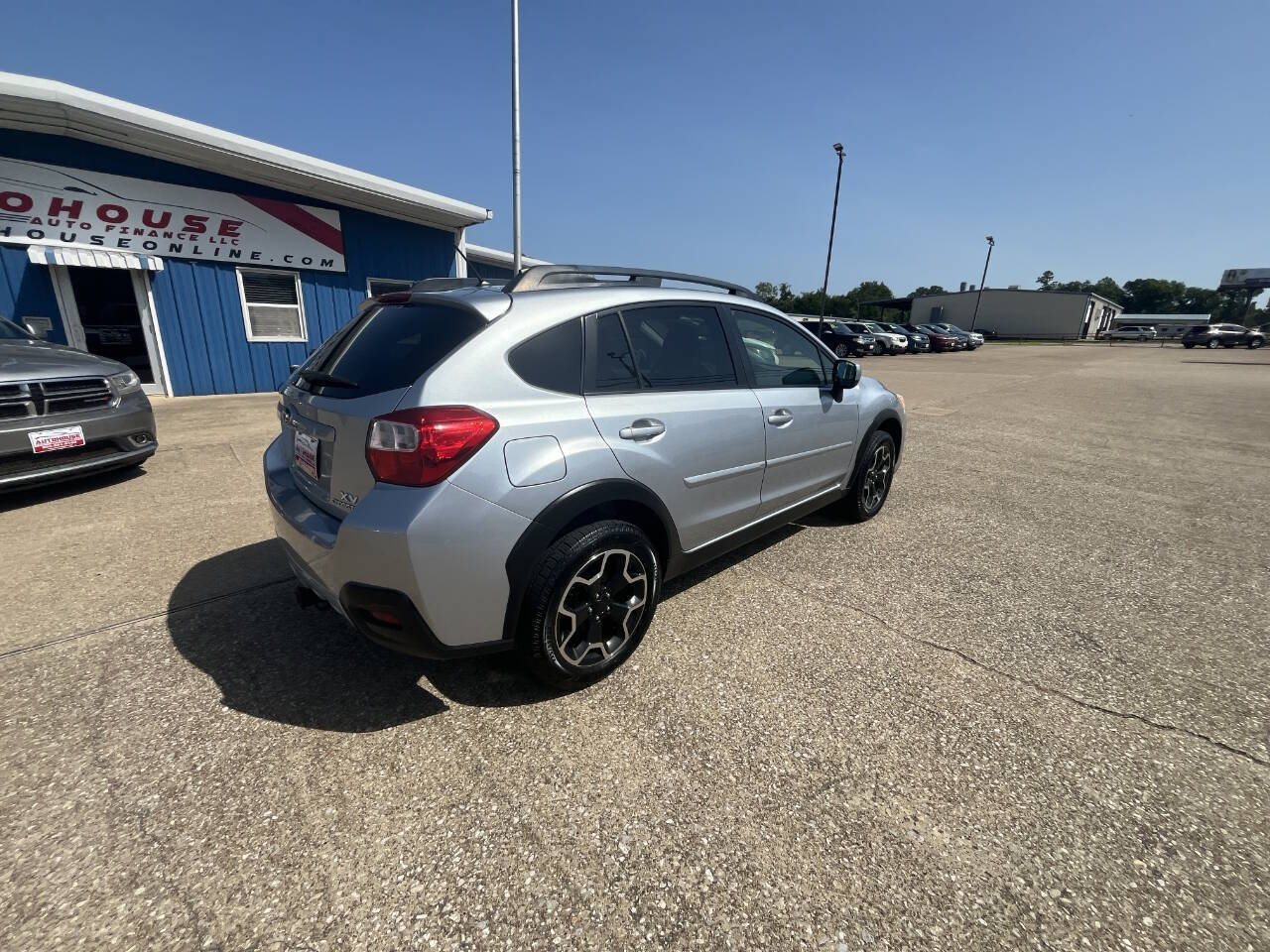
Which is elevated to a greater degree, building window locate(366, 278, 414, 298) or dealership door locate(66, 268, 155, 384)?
building window locate(366, 278, 414, 298)

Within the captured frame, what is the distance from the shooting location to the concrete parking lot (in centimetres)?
146

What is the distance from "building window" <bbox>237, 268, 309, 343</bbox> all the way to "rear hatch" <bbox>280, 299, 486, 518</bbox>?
9.46 m

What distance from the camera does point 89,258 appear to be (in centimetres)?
796

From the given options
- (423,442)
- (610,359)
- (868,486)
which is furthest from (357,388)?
(868,486)

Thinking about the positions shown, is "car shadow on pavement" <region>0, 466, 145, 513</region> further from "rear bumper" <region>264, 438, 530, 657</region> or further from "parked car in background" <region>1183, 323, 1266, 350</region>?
"parked car in background" <region>1183, 323, 1266, 350</region>

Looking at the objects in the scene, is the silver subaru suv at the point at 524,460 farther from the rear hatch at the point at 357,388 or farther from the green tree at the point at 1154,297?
the green tree at the point at 1154,297

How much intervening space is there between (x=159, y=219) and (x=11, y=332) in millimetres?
5099

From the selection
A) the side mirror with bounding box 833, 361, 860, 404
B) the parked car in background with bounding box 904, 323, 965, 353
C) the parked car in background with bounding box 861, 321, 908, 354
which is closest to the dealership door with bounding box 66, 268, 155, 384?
the side mirror with bounding box 833, 361, 860, 404

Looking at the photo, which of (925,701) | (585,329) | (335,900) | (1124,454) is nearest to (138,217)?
(585,329)

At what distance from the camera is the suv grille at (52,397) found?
12.4 feet

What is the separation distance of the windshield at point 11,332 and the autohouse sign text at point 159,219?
14.8 feet

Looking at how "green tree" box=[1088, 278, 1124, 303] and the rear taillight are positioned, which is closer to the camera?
the rear taillight

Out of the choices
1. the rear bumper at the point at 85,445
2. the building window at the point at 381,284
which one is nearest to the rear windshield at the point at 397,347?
the rear bumper at the point at 85,445

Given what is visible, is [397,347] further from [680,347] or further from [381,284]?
[381,284]
